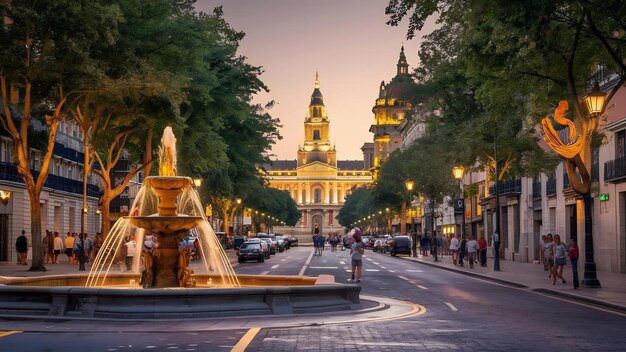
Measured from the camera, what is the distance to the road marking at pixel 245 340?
45.5ft

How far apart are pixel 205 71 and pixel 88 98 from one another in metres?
8.62

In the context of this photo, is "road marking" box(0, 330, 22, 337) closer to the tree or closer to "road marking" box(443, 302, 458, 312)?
"road marking" box(443, 302, 458, 312)

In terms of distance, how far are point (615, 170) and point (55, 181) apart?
37934 mm

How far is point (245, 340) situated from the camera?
49.1ft

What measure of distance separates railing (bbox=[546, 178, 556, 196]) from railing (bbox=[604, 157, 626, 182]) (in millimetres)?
10189

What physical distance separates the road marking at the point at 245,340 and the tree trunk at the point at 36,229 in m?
23.9

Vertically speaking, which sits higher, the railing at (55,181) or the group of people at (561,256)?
the railing at (55,181)

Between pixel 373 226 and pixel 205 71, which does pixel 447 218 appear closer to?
pixel 205 71

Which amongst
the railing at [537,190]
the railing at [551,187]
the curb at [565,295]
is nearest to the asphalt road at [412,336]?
the curb at [565,295]

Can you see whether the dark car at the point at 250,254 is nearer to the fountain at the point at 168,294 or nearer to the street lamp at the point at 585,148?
the street lamp at the point at 585,148

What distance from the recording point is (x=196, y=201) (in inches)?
1007

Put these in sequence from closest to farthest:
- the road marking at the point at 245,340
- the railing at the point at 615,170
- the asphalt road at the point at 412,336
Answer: the road marking at the point at 245,340 < the asphalt road at the point at 412,336 < the railing at the point at 615,170

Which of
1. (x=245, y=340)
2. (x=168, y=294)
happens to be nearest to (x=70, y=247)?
(x=168, y=294)

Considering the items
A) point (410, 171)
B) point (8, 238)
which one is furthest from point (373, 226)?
point (8, 238)
